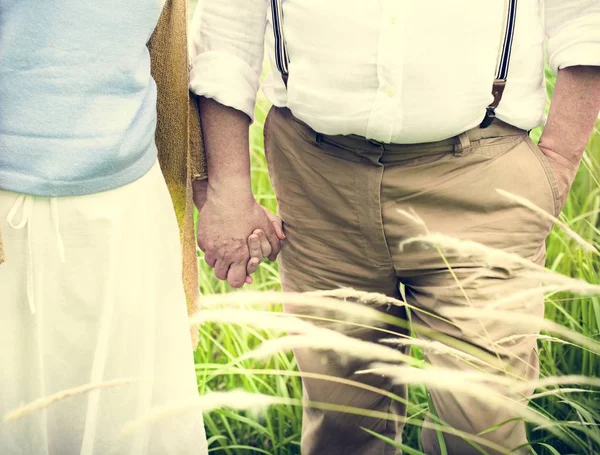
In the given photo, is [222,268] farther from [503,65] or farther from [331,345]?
[331,345]

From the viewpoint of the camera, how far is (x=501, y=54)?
6.14 ft

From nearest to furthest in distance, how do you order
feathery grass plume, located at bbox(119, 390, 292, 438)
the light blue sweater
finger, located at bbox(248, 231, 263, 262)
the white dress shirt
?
feathery grass plume, located at bbox(119, 390, 292, 438)
the light blue sweater
the white dress shirt
finger, located at bbox(248, 231, 263, 262)

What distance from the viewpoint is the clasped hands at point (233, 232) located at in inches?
84.0

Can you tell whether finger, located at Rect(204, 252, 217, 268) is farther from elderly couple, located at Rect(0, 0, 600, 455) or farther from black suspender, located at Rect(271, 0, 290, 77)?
black suspender, located at Rect(271, 0, 290, 77)

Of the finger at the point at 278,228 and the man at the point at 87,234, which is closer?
the man at the point at 87,234

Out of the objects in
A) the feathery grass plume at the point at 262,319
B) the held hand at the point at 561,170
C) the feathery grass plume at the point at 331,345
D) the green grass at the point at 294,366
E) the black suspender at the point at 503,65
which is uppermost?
the black suspender at the point at 503,65

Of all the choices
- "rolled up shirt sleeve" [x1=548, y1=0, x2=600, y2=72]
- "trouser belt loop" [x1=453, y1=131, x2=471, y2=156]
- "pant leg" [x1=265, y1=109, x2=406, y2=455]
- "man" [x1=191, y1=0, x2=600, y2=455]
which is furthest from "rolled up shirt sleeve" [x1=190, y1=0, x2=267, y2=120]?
"rolled up shirt sleeve" [x1=548, y1=0, x2=600, y2=72]

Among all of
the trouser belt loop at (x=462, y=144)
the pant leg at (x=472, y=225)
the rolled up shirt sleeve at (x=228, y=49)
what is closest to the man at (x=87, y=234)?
the rolled up shirt sleeve at (x=228, y=49)

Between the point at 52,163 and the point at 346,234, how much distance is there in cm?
86

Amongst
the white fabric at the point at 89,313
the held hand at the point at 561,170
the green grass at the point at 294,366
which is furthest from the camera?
the green grass at the point at 294,366

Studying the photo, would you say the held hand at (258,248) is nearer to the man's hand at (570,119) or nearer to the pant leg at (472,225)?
the pant leg at (472,225)

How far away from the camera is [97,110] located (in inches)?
62.7

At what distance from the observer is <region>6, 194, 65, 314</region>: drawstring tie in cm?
160

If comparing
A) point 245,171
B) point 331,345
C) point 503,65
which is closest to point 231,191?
point 245,171
